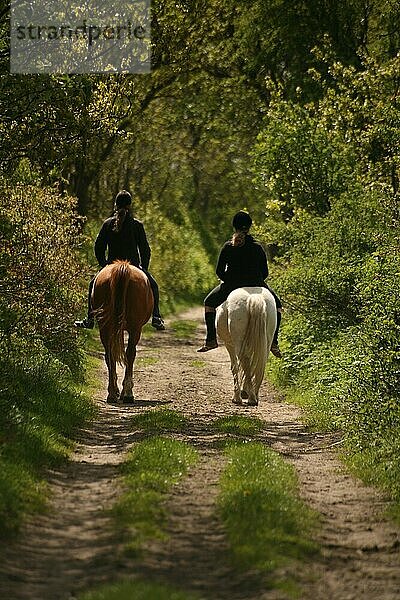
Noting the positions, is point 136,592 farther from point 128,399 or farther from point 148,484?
point 128,399

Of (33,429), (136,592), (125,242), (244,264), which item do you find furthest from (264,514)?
(125,242)

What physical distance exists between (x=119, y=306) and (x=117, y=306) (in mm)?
32

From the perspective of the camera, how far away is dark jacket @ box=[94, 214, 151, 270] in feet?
51.1

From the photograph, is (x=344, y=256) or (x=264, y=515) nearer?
(x=264, y=515)

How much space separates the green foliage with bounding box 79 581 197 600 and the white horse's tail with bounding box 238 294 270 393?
872cm

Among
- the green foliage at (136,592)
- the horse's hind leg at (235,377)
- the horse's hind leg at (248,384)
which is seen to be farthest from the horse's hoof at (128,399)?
the green foliage at (136,592)

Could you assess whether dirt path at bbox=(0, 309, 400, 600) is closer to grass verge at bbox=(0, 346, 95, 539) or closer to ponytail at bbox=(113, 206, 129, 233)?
grass verge at bbox=(0, 346, 95, 539)

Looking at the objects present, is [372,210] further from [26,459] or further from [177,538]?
[177,538]

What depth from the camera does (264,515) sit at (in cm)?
767

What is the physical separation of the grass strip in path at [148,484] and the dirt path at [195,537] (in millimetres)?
109

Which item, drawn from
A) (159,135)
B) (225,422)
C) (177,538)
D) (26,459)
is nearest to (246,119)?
(159,135)

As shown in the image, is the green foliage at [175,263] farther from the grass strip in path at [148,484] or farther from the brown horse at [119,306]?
the grass strip in path at [148,484]

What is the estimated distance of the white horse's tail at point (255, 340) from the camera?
14.5 meters

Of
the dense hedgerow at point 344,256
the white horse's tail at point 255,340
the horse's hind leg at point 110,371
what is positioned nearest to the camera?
the dense hedgerow at point 344,256
